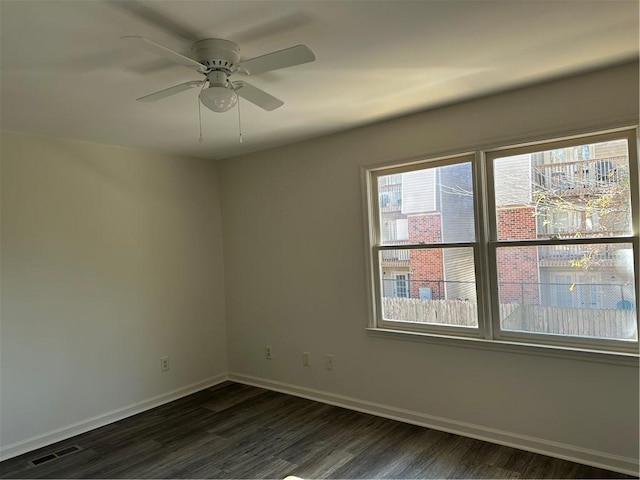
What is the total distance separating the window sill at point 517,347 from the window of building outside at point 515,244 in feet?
0.18

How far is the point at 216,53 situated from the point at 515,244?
7.33ft

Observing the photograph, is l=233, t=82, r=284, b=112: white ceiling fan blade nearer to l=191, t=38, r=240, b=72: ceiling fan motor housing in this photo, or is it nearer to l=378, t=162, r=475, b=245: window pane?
l=191, t=38, r=240, b=72: ceiling fan motor housing

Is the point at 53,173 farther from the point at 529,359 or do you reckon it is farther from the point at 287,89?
the point at 529,359

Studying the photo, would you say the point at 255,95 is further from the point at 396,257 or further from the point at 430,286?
the point at 430,286

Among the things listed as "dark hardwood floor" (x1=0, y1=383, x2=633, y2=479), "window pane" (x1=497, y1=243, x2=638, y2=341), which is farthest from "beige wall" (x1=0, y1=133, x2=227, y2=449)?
"window pane" (x1=497, y1=243, x2=638, y2=341)

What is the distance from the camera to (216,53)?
202 cm

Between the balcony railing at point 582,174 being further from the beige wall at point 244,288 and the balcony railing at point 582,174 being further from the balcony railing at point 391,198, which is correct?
the balcony railing at point 391,198

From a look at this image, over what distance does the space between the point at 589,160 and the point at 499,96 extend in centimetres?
71

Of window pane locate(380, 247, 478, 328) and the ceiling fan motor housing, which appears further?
window pane locate(380, 247, 478, 328)

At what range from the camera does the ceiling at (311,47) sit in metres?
1.79

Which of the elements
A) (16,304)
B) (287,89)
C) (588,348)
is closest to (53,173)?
(16,304)

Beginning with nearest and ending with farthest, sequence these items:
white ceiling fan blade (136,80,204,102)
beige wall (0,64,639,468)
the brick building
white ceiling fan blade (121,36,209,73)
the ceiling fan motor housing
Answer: white ceiling fan blade (121,36,209,73), the ceiling fan motor housing, white ceiling fan blade (136,80,204,102), the brick building, beige wall (0,64,639,468)

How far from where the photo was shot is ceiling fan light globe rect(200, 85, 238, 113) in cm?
199

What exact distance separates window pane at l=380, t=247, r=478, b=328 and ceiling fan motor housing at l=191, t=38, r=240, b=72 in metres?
2.04
